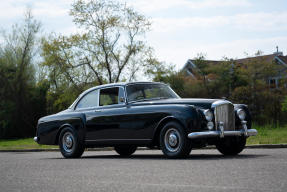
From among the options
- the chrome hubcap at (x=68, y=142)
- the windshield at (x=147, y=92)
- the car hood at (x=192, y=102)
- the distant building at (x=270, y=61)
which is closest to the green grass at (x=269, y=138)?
the windshield at (x=147, y=92)

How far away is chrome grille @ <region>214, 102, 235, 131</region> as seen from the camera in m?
10.3

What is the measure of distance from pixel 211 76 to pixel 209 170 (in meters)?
41.9

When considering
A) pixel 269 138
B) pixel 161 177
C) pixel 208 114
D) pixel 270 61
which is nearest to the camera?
pixel 161 177

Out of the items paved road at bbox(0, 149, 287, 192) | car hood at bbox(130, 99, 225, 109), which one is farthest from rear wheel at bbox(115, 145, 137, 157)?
paved road at bbox(0, 149, 287, 192)

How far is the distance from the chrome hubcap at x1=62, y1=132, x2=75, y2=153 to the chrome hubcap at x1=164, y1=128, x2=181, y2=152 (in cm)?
321

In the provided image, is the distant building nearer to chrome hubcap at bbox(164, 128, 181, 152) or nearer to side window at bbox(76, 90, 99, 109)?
side window at bbox(76, 90, 99, 109)

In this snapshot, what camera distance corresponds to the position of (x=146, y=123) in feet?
35.7

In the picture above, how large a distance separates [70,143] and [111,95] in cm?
172

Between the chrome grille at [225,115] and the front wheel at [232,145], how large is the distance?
1.52ft

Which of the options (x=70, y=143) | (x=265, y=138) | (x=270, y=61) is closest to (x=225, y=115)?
(x=70, y=143)

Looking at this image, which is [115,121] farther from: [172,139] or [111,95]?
[172,139]

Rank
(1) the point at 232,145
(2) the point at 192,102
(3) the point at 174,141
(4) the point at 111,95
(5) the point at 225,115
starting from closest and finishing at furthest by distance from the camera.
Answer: (3) the point at 174,141, (2) the point at 192,102, (5) the point at 225,115, (1) the point at 232,145, (4) the point at 111,95

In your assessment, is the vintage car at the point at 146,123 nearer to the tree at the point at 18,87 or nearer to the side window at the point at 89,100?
the side window at the point at 89,100

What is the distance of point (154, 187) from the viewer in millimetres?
6246
